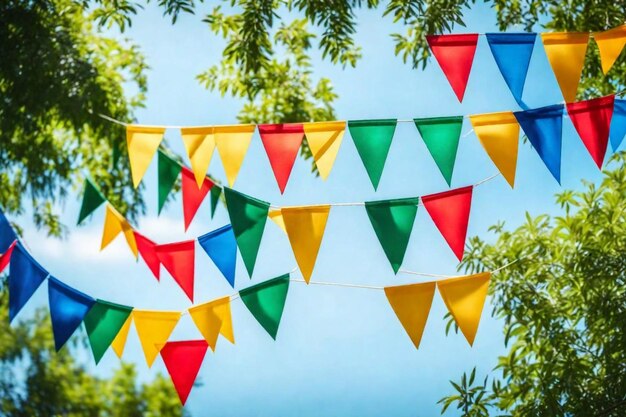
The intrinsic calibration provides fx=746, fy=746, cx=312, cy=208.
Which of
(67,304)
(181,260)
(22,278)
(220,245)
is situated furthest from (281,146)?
(22,278)

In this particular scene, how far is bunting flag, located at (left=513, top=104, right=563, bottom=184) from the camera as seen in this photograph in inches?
99.6

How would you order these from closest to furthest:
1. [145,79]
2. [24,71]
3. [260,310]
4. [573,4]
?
[260,310], [573,4], [24,71], [145,79]

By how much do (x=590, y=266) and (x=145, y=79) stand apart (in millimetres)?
3436

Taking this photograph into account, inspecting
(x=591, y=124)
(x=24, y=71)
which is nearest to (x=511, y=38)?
(x=591, y=124)

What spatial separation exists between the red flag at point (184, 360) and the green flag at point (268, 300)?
0.29 m

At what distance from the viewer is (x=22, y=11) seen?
4660 mm

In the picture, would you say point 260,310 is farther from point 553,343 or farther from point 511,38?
point 553,343

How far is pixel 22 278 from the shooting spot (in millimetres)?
2912

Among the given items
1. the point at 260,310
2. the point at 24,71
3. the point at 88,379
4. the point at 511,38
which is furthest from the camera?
the point at 88,379

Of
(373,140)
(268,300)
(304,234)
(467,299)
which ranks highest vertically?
(373,140)

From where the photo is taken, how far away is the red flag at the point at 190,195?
3199 millimetres

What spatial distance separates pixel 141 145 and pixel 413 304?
1.19 metres

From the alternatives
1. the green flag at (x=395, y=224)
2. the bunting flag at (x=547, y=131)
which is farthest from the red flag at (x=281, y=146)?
the bunting flag at (x=547, y=131)

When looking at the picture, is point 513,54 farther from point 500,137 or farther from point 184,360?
point 184,360
